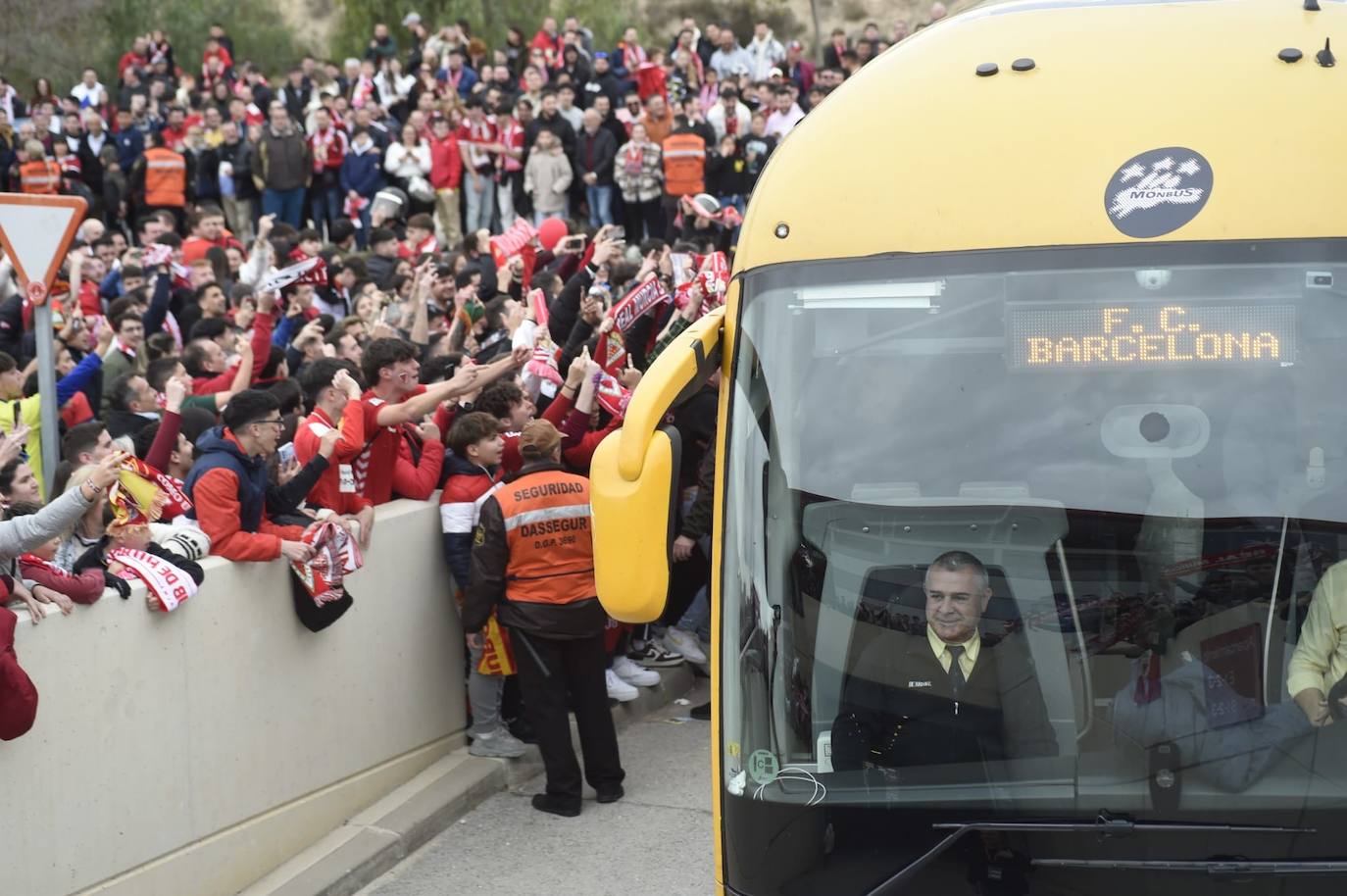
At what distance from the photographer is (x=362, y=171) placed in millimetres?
22781

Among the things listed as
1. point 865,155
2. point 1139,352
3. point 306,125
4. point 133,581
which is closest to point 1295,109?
point 1139,352

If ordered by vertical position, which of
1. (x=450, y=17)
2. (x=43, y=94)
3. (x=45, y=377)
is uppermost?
(x=450, y=17)

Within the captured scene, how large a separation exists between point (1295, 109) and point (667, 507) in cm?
210

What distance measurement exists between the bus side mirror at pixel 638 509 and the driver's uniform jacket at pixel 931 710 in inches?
24.6

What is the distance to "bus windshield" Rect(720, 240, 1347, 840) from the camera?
14.4 feet

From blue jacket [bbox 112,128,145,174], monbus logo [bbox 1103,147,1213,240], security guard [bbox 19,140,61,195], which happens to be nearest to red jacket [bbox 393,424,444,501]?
monbus logo [bbox 1103,147,1213,240]

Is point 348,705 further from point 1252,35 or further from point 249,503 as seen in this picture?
point 1252,35

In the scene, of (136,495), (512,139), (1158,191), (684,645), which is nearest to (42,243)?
(136,495)

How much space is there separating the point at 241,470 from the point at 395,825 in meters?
1.97

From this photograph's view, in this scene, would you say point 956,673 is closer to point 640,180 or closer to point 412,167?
point 640,180

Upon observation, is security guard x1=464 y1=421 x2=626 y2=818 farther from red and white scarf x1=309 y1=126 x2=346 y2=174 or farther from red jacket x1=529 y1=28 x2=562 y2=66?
red jacket x1=529 y1=28 x2=562 y2=66

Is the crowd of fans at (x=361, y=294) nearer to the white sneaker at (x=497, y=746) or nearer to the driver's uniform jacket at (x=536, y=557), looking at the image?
the white sneaker at (x=497, y=746)

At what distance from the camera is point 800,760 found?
181 inches

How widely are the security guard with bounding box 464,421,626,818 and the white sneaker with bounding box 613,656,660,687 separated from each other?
5.73 feet
